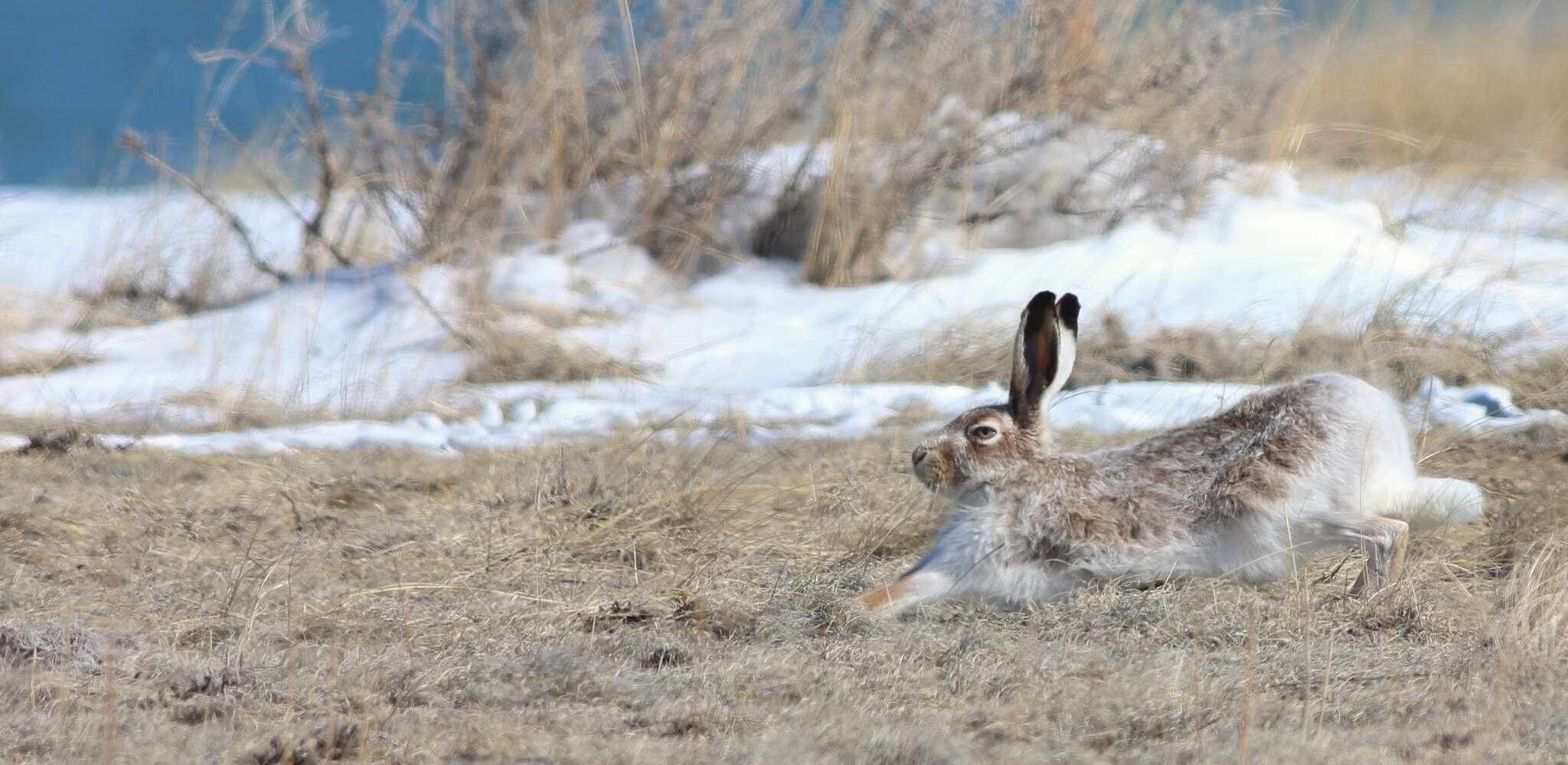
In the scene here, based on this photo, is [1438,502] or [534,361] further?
[534,361]

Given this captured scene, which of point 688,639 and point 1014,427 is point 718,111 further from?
point 688,639

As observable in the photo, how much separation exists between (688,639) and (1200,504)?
1.31 metres

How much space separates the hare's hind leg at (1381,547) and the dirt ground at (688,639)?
0.19 ft

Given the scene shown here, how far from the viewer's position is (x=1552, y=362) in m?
5.90

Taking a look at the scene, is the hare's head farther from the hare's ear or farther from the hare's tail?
the hare's tail

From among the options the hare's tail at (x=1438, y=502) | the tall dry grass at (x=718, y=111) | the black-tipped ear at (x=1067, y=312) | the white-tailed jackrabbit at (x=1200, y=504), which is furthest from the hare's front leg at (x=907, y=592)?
the tall dry grass at (x=718, y=111)

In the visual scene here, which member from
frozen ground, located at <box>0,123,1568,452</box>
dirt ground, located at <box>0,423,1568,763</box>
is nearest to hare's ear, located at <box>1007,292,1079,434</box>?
dirt ground, located at <box>0,423,1568,763</box>

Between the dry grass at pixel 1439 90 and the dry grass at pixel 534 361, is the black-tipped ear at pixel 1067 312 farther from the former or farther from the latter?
the dry grass at pixel 1439 90

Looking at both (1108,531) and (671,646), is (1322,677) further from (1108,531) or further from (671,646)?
(671,646)

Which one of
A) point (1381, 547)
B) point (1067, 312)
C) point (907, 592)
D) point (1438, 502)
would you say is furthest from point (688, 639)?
point (1438, 502)

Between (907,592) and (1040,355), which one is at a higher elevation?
(1040,355)

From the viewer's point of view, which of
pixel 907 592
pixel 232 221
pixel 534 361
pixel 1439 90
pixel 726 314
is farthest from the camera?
pixel 1439 90

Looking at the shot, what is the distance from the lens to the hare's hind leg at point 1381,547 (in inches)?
121

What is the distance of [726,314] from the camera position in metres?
8.08
